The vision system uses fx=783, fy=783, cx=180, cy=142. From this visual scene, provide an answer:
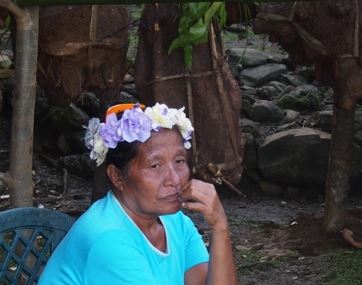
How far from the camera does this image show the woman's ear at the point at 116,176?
2207 millimetres

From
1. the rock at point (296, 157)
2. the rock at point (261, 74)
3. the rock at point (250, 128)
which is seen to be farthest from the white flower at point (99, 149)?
the rock at point (261, 74)

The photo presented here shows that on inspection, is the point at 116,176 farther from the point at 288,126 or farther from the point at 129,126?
the point at 288,126

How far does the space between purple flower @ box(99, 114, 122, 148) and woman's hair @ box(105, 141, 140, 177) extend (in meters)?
0.03

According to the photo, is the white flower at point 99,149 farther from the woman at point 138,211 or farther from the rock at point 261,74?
the rock at point 261,74

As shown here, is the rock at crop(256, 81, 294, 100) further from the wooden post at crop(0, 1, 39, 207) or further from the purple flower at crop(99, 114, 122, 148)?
the purple flower at crop(99, 114, 122, 148)

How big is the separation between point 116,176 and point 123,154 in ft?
0.26

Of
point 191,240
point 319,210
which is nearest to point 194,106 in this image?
point 191,240

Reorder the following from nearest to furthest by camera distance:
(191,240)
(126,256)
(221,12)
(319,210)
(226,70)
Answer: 1. (126,256)
2. (191,240)
3. (221,12)
4. (226,70)
5. (319,210)

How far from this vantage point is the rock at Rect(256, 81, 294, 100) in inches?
299

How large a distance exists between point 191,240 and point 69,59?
4.40 feet

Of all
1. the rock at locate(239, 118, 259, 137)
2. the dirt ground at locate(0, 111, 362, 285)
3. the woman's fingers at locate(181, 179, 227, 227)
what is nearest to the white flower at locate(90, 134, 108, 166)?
A: the woman's fingers at locate(181, 179, 227, 227)

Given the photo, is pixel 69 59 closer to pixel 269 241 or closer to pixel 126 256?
pixel 126 256

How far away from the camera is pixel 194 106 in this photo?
356 cm

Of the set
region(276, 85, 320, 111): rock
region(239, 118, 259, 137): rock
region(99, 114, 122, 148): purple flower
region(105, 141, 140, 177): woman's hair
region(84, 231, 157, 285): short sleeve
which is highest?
region(99, 114, 122, 148): purple flower
